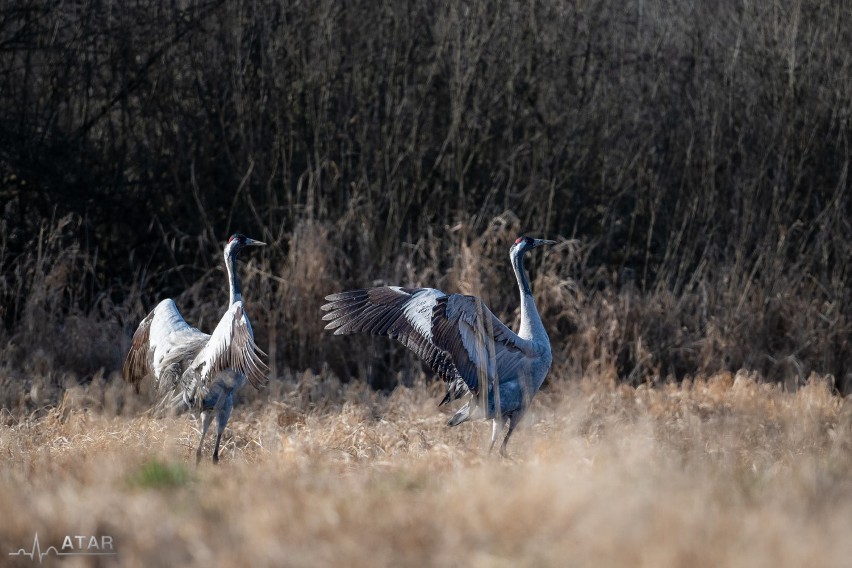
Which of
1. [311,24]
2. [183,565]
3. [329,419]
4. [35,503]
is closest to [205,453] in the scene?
[329,419]

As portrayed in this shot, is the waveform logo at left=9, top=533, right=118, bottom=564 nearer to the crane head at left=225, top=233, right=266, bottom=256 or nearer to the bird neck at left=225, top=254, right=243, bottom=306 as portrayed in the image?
the bird neck at left=225, top=254, right=243, bottom=306

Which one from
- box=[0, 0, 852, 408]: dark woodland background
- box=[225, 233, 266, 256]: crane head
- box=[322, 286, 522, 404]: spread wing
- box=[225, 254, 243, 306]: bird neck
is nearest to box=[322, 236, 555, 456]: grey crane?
box=[322, 286, 522, 404]: spread wing

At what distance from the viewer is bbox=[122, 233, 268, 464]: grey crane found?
19.2 ft

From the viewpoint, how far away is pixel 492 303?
9.55m

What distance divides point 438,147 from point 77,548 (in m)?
7.49

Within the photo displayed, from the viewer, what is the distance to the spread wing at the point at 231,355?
222 inches

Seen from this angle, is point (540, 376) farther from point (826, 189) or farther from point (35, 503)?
point (826, 189)

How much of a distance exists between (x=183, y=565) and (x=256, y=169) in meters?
7.42

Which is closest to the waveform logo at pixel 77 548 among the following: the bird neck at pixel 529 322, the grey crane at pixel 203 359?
the grey crane at pixel 203 359

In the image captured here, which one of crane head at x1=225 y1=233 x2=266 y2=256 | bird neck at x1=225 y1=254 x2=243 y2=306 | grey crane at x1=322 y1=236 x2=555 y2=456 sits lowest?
grey crane at x1=322 y1=236 x2=555 y2=456

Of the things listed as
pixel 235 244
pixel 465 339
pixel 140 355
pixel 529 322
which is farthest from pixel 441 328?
pixel 140 355

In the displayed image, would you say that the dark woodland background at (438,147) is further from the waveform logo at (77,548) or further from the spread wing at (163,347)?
the waveform logo at (77,548)

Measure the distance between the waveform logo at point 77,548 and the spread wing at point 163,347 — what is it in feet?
10.1

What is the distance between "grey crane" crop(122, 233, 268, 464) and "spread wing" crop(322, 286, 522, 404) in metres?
0.59
